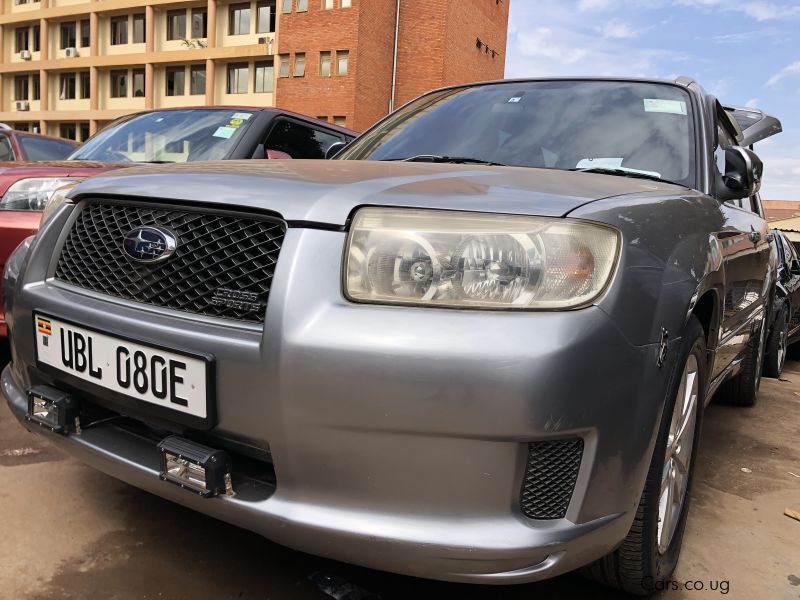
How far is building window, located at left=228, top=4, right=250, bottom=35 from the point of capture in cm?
3134

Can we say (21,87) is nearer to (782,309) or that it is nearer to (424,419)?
(782,309)

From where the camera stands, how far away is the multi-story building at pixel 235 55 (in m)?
28.3

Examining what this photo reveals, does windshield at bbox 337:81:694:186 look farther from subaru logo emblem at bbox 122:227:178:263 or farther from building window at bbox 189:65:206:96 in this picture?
building window at bbox 189:65:206:96

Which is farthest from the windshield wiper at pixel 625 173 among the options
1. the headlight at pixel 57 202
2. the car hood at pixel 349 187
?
the headlight at pixel 57 202

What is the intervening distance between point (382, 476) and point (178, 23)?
120ft

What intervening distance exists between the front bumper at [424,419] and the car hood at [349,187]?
0.12 meters

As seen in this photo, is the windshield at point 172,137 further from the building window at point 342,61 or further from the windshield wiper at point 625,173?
the building window at point 342,61

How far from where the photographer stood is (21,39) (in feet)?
124

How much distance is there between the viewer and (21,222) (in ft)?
9.50

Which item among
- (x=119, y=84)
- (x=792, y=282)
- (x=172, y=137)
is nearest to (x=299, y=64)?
(x=119, y=84)

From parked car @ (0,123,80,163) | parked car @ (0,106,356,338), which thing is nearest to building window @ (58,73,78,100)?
parked car @ (0,123,80,163)

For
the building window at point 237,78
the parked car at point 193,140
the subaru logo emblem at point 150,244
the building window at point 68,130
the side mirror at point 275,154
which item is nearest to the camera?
the subaru logo emblem at point 150,244

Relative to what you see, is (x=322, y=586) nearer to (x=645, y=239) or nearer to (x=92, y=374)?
(x=92, y=374)

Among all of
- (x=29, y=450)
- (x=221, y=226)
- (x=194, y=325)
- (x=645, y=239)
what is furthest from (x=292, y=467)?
(x=29, y=450)
